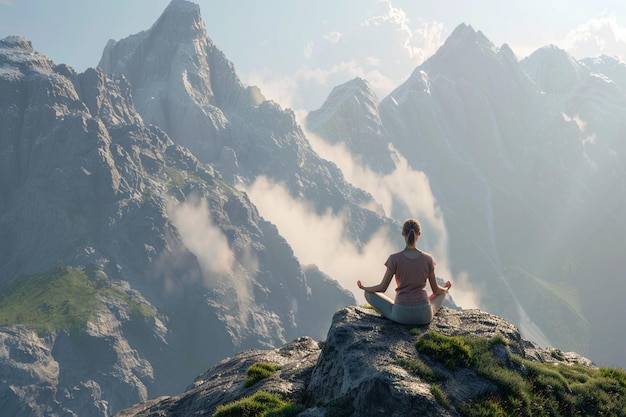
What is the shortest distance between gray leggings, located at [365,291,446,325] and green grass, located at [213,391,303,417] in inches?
213

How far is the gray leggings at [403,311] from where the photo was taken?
19688 mm

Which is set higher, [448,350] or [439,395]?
[448,350]

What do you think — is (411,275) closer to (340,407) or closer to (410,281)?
(410,281)

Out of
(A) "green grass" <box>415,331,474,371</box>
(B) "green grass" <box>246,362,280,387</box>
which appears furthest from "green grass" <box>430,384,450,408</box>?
(B) "green grass" <box>246,362,280,387</box>

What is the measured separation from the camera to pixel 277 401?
1780cm

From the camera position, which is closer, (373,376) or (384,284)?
(373,376)

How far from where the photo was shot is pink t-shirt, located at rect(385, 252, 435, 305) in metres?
19.4

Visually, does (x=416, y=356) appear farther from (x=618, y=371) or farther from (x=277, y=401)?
(x=618, y=371)

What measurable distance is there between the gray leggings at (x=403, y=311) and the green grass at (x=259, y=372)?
590 cm

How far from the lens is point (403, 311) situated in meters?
19.7

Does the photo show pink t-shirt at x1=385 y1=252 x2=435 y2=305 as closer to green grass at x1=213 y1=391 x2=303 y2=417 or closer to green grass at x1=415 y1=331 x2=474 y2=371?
green grass at x1=415 y1=331 x2=474 y2=371

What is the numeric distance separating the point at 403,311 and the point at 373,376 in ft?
16.1

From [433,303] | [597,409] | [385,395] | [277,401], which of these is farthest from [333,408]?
[597,409]

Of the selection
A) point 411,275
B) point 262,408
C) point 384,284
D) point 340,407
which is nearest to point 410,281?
point 411,275
